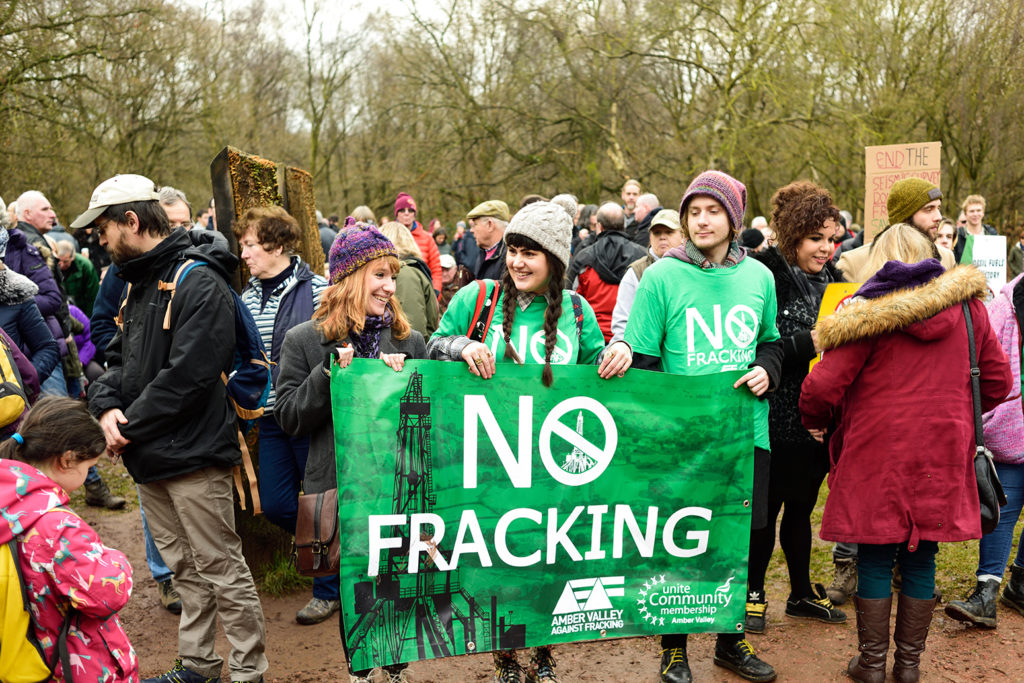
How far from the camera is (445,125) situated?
80.3ft

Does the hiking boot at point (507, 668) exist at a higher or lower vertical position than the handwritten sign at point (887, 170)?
lower

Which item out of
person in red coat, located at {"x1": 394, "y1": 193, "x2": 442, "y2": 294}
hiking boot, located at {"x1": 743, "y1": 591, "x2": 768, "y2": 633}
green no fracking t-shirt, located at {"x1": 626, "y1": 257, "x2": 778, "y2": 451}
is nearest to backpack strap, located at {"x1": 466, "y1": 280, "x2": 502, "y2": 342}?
green no fracking t-shirt, located at {"x1": 626, "y1": 257, "x2": 778, "y2": 451}

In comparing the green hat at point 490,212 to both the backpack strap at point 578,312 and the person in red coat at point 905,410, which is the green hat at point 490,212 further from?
the person in red coat at point 905,410

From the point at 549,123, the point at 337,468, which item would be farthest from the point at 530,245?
the point at 549,123

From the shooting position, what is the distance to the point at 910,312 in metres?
3.62

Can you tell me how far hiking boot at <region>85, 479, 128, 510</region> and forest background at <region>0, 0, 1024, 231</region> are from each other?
924 cm

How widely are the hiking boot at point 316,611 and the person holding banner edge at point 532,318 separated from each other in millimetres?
1628

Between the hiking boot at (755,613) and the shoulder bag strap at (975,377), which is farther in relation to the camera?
the hiking boot at (755,613)

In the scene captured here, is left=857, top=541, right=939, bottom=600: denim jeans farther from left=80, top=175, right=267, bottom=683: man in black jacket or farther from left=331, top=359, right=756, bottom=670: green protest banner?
left=80, top=175, right=267, bottom=683: man in black jacket

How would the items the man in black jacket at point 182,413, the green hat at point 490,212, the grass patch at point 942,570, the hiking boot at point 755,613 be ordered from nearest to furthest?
the man in black jacket at point 182,413 < the hiking boot at point 755,613 < the grass patch at point 942,570 < the green hat at point 490,212

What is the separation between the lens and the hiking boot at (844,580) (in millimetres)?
5145

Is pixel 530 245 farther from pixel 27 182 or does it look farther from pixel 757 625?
pixel 27 182

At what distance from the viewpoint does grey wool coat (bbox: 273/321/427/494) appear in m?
3.51

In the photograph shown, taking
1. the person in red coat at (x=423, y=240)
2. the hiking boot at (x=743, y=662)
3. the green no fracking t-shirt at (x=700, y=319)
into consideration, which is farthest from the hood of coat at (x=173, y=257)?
the person in red coat at (x=423, y=240)
